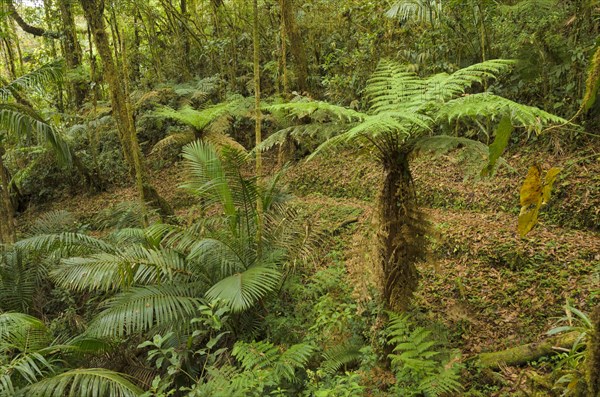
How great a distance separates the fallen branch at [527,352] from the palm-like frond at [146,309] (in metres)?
2.76

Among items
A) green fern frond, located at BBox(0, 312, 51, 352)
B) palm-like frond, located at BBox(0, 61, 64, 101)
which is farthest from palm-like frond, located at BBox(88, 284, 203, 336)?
palm-like frond, located at BBox(0, 61, 64, 101)

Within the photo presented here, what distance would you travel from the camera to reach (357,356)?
11.8ft

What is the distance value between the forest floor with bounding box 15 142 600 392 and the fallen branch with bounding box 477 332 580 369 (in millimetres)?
141

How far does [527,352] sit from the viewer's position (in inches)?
123

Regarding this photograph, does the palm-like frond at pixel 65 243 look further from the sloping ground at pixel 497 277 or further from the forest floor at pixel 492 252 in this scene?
the sloping ground at pixel 497 277

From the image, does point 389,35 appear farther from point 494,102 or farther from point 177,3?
point 177,3

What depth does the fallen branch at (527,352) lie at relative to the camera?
9.89 feet

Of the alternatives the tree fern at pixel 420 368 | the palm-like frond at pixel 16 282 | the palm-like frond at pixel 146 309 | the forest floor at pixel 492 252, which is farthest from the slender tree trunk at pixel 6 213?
the tree fern at pixel 420 368

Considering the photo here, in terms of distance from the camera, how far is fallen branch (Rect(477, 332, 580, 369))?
3014 mm

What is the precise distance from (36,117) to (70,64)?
23.3 feet

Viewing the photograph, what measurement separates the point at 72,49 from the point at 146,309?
39.7 ft

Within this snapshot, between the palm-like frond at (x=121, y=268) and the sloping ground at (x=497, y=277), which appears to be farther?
the palm-like frond at (x=121, y=268)

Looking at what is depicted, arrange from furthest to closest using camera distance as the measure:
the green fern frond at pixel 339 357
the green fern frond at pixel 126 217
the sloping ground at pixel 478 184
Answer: the green fern frond at pixel 126 217, the sloping ground at pixel 478 184, the green fern frond at pixel 339 357

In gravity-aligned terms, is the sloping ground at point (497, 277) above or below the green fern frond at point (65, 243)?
below
